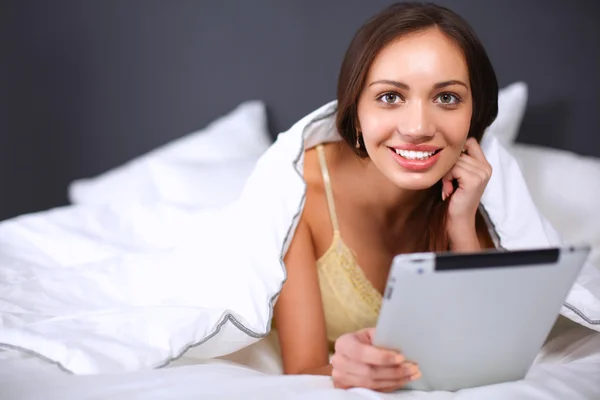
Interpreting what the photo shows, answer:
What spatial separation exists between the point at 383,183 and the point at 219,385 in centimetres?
56

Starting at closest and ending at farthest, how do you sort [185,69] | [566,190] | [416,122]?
1. [416,122]
2. [566,190]
3. [185,69]

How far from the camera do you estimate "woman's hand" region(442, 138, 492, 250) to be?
1328 mm

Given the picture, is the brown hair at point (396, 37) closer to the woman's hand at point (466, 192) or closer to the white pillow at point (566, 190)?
the woman's hand at point (466, 192)

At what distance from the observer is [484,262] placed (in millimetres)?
903

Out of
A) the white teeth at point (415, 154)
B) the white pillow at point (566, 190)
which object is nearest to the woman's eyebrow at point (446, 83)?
the white teeth at point (415, 154)

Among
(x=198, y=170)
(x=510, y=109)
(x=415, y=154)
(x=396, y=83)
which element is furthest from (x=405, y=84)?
(x=198, y=170)

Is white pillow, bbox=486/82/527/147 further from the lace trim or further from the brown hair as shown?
the lace trim

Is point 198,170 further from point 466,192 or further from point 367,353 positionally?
point 367,353

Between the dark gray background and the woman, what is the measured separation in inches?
27.0

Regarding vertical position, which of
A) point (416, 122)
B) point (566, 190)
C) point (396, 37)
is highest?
point (396, 37)

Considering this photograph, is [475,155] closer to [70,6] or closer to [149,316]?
[149,316]

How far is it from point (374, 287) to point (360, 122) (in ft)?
1.22

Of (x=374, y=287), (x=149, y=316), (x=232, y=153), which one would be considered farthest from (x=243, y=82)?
(x=149, y=316)

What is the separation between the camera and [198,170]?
1926 millimetres
